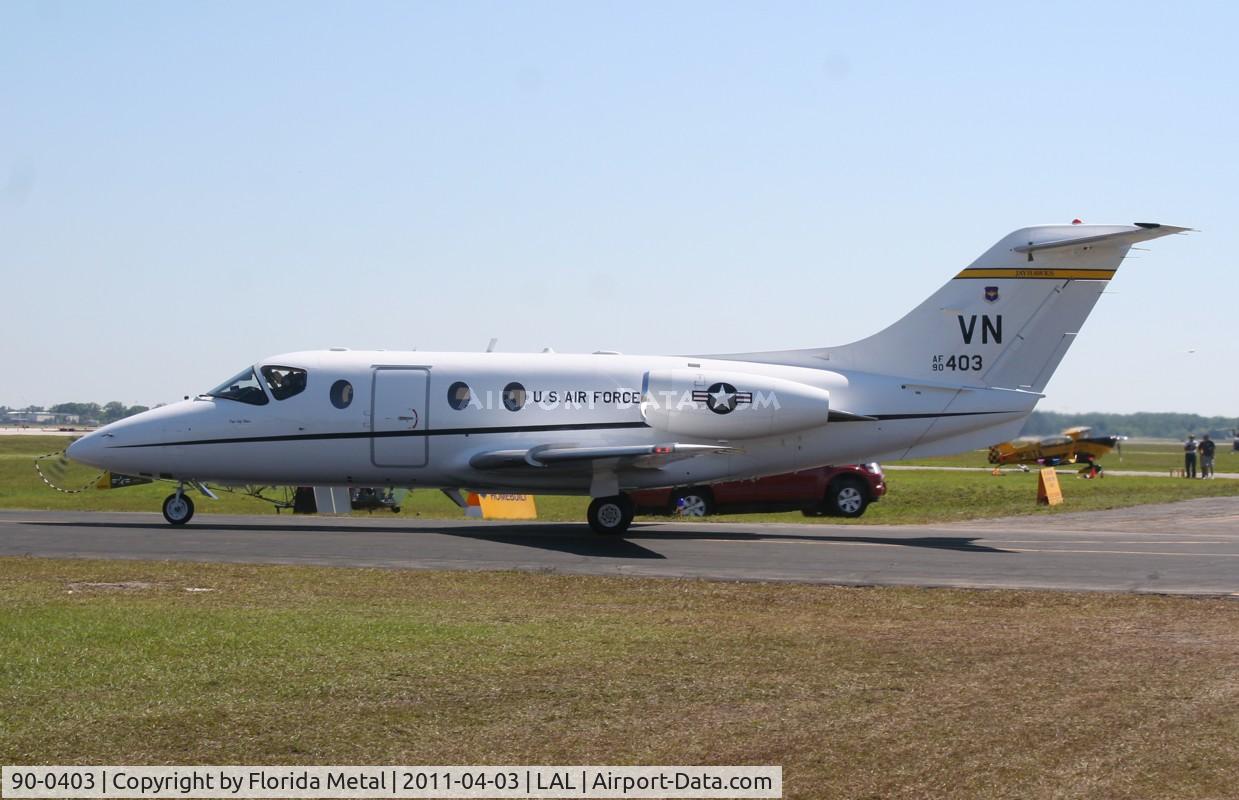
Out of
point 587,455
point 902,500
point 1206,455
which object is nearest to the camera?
point 587,455

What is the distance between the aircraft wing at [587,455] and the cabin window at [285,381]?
3.46 m

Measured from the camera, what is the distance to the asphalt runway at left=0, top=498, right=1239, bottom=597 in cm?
1791

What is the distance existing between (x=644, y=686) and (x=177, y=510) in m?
17.1

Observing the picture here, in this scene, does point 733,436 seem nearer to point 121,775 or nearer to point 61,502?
point 121,775

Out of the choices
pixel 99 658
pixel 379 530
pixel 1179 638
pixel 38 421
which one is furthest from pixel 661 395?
pixel 38 421

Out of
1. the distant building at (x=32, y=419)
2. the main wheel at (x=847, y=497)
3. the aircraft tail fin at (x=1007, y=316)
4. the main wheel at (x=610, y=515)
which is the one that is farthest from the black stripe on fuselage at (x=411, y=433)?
the distant building at (x=32, y=419)

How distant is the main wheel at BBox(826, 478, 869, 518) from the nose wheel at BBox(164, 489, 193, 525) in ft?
47.7

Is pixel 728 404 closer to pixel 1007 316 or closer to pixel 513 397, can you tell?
pixel 513 397

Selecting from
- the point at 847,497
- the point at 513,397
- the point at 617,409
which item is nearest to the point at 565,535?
the point at 617,409

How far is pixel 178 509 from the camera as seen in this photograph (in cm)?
2458

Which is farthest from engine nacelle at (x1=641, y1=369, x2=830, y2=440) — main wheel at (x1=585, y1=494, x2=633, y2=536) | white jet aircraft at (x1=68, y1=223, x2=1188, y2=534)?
main wheel at (x1=585, y1=494, x2=633, y2=536)

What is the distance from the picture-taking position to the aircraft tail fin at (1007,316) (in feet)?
80.5

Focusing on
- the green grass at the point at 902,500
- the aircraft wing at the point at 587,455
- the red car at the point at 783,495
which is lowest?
the green grass at the point at 902,500

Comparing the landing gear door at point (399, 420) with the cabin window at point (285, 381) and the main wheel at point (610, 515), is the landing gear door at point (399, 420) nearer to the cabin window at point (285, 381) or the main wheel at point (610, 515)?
the cabin window at point (285, 381)
